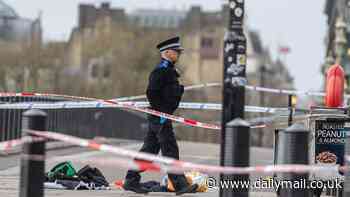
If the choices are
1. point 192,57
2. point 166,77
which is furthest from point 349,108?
point 192,57

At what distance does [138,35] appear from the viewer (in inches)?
2872

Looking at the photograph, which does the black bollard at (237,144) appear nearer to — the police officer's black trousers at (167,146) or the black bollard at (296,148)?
the black bollard at (296,148)

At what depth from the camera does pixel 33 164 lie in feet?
23.9

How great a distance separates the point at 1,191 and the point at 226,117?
3247 millimetres

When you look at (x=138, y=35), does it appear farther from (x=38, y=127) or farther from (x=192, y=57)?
(x=38, y=127)

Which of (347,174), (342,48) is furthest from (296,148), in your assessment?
(342,48)

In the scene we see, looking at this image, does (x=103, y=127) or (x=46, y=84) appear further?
(x=46, y=84)

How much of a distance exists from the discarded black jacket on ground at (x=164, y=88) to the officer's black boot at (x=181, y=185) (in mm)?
724

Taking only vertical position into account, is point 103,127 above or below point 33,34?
below

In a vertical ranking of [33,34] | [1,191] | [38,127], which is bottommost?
[1,191]

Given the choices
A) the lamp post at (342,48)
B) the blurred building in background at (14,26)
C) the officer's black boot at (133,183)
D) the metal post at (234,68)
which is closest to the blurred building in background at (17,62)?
the blurred building in background at (14,26)

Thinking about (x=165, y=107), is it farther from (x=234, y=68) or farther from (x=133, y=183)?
(x=234, y=68)

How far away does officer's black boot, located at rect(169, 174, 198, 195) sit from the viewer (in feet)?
32.3

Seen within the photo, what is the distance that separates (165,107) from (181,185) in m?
0.94
